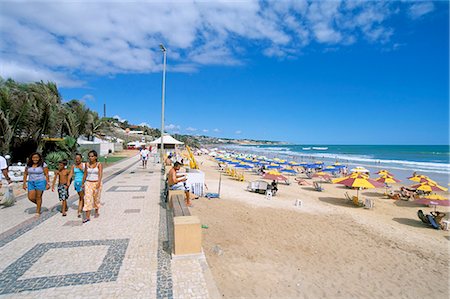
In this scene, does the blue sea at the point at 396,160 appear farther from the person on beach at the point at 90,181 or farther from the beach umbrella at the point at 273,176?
the person on beach at the point at 90,181

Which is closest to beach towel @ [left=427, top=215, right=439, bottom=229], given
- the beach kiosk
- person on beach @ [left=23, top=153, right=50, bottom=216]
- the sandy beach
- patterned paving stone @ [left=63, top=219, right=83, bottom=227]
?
the sandy beach

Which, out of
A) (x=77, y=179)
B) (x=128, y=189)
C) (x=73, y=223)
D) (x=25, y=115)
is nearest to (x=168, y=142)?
(x=25, y=115)

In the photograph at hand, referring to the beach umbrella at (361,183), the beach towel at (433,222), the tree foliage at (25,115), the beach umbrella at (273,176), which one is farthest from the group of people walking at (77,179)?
the beach towel at (433,222)

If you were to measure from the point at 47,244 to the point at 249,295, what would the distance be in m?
3.57

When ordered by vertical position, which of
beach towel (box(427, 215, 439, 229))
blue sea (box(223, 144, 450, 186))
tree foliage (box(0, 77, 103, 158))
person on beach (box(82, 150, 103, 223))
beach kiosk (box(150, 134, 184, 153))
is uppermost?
tree foliage (box(0, 77, 103, 158))

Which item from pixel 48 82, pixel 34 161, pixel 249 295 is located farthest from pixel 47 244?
pixel 48 82

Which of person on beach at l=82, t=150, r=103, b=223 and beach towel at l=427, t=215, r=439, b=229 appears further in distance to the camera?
beach towel at l=427, t=215, r=439, b=229

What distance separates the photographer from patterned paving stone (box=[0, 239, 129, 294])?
10.2 feet

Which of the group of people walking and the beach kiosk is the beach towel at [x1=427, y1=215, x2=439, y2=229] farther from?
the beach kiosk

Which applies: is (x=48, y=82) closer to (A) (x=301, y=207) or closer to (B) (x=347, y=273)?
(A) (x=301, y=207)

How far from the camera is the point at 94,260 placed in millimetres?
3746

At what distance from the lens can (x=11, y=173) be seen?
9883mm

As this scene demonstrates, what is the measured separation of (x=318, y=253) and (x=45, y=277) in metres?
4.88

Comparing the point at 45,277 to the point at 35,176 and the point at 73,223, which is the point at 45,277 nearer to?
the point at 73,223
